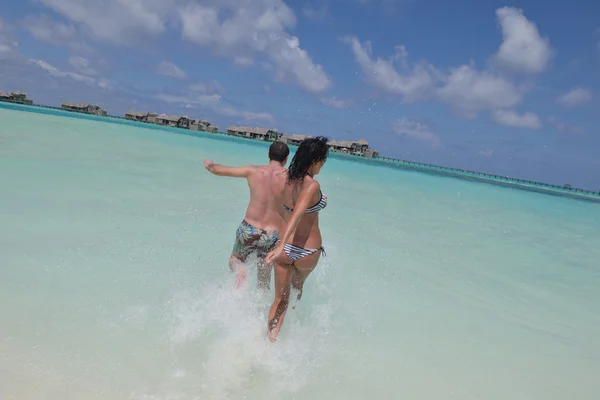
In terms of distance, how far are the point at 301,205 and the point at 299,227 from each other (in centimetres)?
27

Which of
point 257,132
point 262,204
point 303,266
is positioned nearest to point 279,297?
point 303,266

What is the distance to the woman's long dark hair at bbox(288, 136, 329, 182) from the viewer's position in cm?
283

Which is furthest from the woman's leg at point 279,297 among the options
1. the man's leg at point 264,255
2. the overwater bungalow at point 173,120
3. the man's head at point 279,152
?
the overwater bungalow at point 173,120

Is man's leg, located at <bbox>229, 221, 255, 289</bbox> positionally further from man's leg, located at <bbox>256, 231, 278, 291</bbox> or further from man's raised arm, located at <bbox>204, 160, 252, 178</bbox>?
man's raised arm, located at <bbox>204, 160, 252, 178</bbox>

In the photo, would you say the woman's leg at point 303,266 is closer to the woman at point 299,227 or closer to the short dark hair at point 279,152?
the woman at point 299,227

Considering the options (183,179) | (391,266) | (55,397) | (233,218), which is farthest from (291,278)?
(183,179)

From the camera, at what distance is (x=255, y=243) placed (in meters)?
3.43

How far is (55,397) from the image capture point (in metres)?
2.27

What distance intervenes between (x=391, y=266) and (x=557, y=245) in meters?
5.75

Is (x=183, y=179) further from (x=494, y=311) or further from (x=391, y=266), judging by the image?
(x=494, y=311)

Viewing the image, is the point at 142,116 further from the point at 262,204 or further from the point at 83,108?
the point at 262,204

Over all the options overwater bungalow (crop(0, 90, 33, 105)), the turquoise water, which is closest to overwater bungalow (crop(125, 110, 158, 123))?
overwater bungalow (crop(0, 90, 33, 105))

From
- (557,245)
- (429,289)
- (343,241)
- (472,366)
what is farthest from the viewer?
(557,245)

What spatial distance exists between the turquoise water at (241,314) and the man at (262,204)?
392 millimetres
